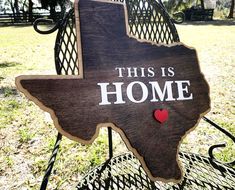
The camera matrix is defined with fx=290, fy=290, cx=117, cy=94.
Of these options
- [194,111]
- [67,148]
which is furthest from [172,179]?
[67,148]

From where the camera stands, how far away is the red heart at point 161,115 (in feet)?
4.57

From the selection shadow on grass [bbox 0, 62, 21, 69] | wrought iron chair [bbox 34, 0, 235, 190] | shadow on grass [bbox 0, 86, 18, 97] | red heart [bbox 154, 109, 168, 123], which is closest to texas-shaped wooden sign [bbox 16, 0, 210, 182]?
red heart [bbox 154, 109, 168, 123]

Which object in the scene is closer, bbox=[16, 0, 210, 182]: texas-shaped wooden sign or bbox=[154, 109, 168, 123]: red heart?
bbox=[16, 0, 210, 182]: texas-shaped wooden sign

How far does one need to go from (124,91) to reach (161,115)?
0.72 feet

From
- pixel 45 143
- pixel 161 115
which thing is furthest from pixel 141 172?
pixel 45 143

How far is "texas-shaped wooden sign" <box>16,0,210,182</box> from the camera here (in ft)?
4.11

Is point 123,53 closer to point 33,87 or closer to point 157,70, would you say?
point 157,70

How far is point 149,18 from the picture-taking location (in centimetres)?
183

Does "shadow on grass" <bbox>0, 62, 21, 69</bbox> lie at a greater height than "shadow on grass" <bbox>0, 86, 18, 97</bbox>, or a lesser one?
greater

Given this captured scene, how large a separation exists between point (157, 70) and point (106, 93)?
0.97ft

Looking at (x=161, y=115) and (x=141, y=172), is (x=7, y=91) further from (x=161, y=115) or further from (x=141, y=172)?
(x=161, y=115)

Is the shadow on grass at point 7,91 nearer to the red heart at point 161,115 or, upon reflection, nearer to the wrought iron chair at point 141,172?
the wrought iron chair at point 141,172

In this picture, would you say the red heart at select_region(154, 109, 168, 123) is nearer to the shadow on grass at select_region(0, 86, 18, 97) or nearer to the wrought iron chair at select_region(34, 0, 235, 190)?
the wrought iron chair at select_region(34, 0, 235, 190)

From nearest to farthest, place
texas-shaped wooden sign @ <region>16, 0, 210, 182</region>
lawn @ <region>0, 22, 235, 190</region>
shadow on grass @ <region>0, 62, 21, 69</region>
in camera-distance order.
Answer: texas-shaped wooden sign @ <region>16, 0, 210, 182</region> → lawn @ <region>0, 22, 235, 190</region> → shadow on grass @ <region>0, 62, 21, 69</region>
